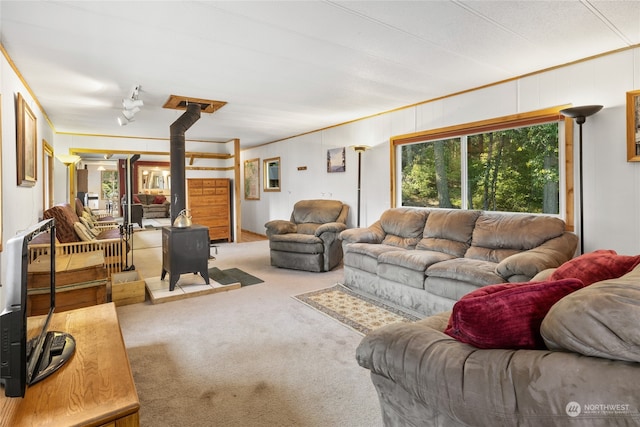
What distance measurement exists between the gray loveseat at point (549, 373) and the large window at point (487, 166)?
8.95ft

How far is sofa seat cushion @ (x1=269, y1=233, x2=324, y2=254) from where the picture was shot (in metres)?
4.95

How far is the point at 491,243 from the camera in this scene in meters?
3.44

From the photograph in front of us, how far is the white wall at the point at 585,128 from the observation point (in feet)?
9.64

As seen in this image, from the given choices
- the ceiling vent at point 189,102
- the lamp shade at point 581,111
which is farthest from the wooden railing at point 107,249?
the lamp shade at point 581,111

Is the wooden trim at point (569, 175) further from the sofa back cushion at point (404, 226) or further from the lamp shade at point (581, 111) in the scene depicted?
the sofa back cushion at point (404, 226)

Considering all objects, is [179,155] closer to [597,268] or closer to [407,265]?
[407,265]

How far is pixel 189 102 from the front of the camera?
4.48 m

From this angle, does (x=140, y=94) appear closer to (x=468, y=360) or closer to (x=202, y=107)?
(x=202, y=107)

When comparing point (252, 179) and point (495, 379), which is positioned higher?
point (252, 179)

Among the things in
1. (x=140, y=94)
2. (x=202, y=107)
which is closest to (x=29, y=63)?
(x=140, y=94)

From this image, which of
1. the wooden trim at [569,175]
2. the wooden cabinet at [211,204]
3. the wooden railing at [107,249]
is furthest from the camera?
the wooden cabinet at [211,204]
